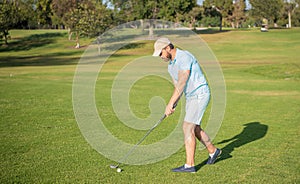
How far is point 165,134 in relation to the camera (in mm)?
11297

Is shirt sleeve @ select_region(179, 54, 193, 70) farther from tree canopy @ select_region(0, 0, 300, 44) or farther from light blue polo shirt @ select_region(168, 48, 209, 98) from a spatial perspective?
tree canopy @ select_region(0, 0, 300, 44)

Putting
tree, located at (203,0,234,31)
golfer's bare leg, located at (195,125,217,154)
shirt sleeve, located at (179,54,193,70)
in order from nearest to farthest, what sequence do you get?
shirt sleeve, located at (179,54,193,70), golfer's bare leg, located at (195,125,217,154), tree, located at (203,0,234,31)

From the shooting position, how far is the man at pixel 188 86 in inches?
290

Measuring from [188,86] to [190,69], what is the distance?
354 mm

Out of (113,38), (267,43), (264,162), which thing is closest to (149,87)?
(264,162)

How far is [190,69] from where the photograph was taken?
7.53 metres

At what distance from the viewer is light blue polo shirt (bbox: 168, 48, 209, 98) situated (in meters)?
7.36

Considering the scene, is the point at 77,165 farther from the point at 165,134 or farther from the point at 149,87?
the point at 149,87

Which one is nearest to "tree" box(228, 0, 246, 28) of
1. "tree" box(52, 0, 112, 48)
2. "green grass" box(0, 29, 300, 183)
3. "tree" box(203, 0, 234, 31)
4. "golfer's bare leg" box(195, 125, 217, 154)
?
"tree" box(203, 0, 234, 31)

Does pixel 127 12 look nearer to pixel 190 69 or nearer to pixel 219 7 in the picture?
pixel 219 7

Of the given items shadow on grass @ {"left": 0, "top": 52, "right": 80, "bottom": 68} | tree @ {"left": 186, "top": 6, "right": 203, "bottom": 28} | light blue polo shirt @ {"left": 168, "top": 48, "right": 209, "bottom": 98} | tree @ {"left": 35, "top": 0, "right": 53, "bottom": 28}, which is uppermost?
tree @ {"left": 35, "top": 0, "right": 53, "bottom": 28}

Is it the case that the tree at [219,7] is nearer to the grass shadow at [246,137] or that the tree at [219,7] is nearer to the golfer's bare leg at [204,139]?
the grass shadow at [246,137]

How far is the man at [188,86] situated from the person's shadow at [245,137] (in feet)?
2.21

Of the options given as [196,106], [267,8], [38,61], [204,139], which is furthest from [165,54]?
[267,8]
